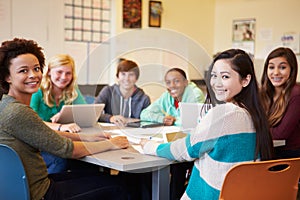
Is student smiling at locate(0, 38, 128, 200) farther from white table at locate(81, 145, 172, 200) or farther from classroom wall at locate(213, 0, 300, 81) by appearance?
classroom wall at locate(213, 0, 300, 81)

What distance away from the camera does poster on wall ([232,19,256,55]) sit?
A: 5426mm

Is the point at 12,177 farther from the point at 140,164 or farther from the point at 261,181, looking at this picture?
the point at 261,181

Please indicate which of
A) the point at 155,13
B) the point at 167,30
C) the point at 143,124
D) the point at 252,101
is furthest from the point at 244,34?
the point at 252,101

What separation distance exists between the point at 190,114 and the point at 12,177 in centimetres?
112

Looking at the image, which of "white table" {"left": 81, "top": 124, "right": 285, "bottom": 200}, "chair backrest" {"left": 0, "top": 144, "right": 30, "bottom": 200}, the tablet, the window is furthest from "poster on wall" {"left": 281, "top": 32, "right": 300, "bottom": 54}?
"chair backrest" {"left": 0, "top": 144, "right": 30, "bottom": 200}

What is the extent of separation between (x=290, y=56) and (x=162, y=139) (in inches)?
39.7

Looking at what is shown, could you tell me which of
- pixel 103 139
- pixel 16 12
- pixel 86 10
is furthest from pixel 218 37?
pixel 103 139

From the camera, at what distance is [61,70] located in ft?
8.93

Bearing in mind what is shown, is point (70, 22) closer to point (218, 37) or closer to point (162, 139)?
point (218, 37)

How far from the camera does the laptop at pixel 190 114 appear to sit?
7.50 ft

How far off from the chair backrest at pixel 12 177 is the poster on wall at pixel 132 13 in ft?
11.8

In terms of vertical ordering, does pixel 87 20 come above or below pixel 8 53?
above

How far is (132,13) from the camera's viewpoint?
4988 millimetres

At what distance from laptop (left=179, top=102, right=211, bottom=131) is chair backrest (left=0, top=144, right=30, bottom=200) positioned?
1.03m
